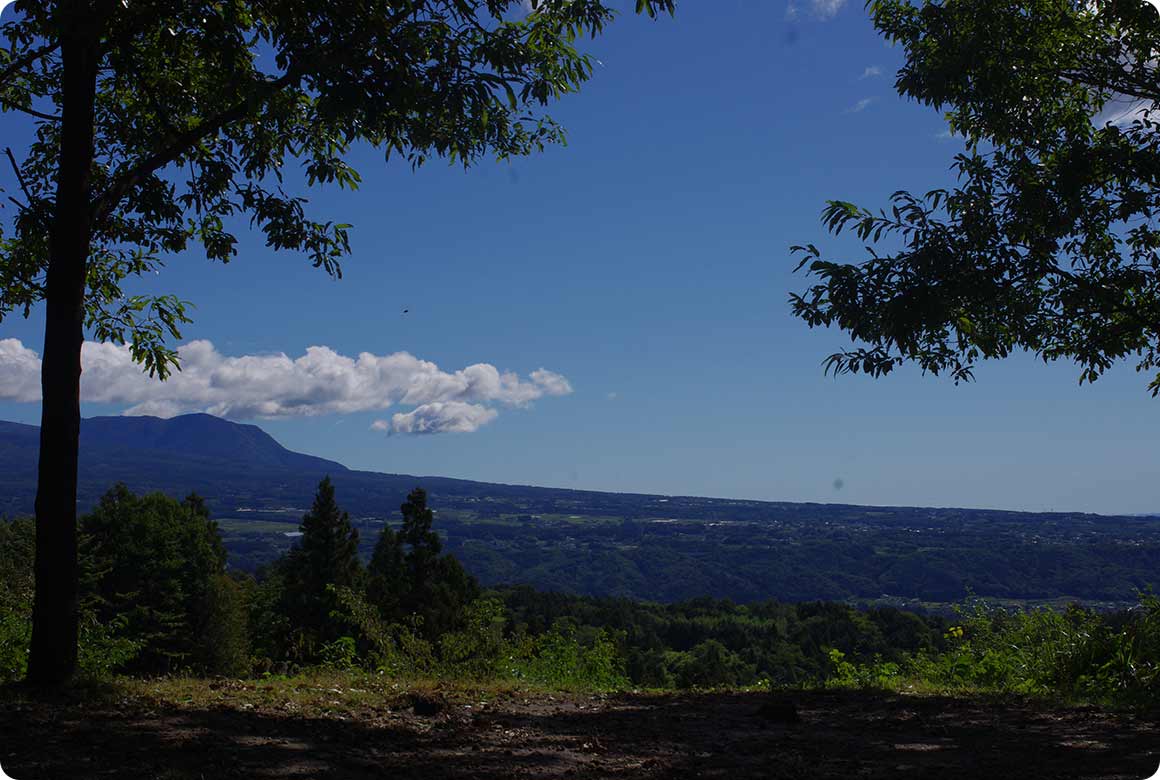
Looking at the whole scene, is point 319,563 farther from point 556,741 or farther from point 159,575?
point 556,741

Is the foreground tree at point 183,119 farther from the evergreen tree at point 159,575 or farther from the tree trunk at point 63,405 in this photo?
the evergreen tree at point 159,575

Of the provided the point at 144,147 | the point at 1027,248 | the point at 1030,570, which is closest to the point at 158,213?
the point at 144,147

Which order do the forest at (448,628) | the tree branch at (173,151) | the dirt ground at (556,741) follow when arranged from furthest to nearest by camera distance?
the forest at (448,628) → the tree branch at (173,151) → the dirt ground at (556,741)

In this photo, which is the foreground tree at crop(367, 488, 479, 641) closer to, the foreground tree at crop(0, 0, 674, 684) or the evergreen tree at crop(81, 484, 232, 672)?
the evergreen tree at crop(81, 484, 232, 672)

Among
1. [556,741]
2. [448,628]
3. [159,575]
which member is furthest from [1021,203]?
[159,575]

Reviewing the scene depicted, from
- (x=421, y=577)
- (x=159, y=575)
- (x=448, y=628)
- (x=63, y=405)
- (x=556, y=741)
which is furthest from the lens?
(x=159, y=575)

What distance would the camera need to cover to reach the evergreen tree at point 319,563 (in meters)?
45.6

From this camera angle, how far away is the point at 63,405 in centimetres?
670

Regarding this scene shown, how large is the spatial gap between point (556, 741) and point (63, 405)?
5020 mm

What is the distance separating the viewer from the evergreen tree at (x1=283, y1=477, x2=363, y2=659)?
150 feet

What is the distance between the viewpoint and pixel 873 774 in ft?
17.7

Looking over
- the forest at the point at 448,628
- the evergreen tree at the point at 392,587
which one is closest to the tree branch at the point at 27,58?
the forest at the point at 448,628

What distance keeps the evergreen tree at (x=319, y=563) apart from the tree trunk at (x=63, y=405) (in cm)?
4013

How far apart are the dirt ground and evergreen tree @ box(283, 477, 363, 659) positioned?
40.8 meters
